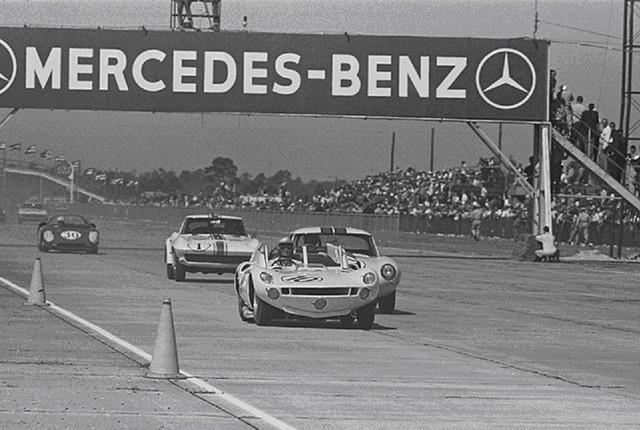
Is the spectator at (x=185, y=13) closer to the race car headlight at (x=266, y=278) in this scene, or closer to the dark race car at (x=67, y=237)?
the dark race car at (x=67, y=237)

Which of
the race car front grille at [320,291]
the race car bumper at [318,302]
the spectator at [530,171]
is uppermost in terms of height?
the spectator at [530,171]

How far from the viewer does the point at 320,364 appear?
15.5 metres

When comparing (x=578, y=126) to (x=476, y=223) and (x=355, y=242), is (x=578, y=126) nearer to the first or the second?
(x=476, y=223)

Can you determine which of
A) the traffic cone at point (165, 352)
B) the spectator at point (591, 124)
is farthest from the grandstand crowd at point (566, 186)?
the traffic cone at point (165, 352)

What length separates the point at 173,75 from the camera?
48.4 meters

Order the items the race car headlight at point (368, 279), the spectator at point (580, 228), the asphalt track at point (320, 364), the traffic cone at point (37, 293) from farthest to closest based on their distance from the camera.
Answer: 1. the spectator at point (580, 228)
2. the traffic cone at point (37, 293)
3. the race car headlight at point (368, 279)
4. the asphalt track at point (320, 364)

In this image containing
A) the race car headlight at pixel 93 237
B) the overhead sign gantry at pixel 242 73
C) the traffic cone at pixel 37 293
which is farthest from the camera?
the overhead sign gantry at pixel 242 73

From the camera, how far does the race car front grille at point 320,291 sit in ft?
63.3

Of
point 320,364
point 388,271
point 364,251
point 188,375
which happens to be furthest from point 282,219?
point 188,375

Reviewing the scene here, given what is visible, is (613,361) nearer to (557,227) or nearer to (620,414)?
(620,414)

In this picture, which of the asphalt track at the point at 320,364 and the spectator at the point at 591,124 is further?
the spectator at the point at 591,124

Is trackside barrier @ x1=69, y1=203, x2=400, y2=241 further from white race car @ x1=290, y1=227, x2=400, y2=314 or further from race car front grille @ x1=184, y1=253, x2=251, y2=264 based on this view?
white race car @ x1=290, y1=227, x2=400, y2=314

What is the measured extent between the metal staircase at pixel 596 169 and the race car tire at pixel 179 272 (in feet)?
72.3

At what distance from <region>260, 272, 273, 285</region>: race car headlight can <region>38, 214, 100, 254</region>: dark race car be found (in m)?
29.2
